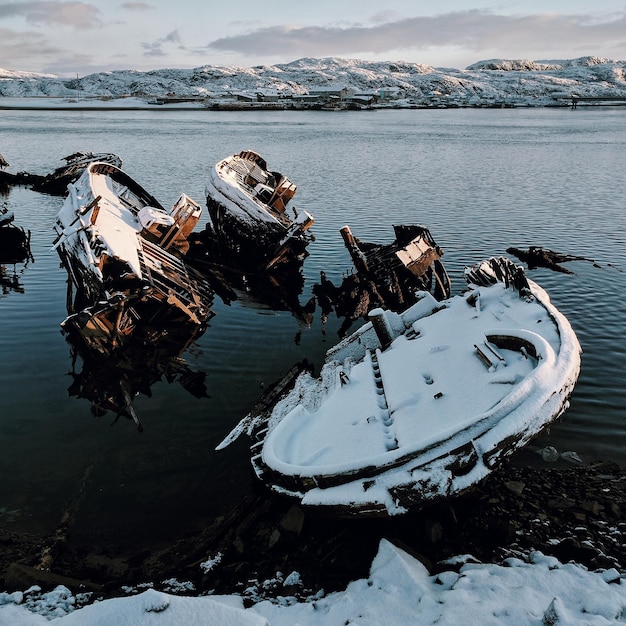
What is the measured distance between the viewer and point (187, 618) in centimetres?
524

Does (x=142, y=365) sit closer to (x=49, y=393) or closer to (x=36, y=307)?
(x=49, y=393)

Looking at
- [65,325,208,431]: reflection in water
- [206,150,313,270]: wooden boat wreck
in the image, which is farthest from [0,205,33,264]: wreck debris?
[65,325,208,431]: reflection in water

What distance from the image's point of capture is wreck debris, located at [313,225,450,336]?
18719 mm

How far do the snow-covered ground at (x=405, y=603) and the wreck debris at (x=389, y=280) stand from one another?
1184 centimetres

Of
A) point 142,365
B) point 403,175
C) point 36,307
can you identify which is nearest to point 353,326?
point 142,365

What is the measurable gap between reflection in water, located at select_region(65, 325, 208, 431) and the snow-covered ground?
6.07 metres

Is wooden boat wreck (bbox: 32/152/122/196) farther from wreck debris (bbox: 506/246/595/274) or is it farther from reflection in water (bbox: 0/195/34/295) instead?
wreck debris (bbox: 506/246/595/274)

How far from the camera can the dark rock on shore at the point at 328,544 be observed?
7.38 metres

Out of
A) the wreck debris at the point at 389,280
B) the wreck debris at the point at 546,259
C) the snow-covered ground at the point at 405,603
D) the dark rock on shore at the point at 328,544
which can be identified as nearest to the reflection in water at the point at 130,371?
the dark rock on shore at the point at 328,544

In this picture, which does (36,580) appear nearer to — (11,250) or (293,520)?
(293,520)

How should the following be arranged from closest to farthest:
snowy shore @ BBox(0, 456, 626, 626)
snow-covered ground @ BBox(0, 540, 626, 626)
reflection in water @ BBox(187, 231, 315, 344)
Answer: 1. snow-covered ground @ BBox(0, 540, 626, 626)
2. snowy shore @ BBox(0, 456, 626, 626)
3. reflection in water @ BBox(187, 231, 315, 344)

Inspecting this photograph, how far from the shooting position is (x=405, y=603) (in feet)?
21.0

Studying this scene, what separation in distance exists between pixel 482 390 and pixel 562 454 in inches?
126

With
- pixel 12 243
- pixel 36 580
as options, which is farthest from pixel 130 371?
pixel 12 243
